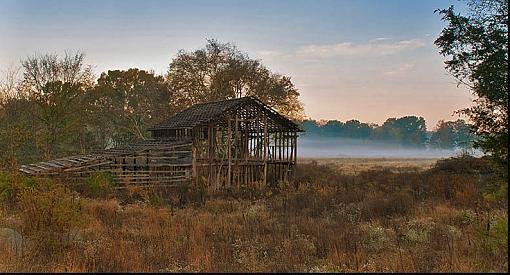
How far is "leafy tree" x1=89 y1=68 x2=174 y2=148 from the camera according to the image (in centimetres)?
4569

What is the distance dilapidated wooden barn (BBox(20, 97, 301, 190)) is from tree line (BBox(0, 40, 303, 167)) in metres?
6.18

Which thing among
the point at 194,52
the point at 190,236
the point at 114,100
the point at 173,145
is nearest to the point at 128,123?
the point at 114,100

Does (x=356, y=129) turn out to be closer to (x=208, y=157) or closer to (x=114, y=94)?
(x=114, y=94)

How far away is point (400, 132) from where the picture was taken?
465ft

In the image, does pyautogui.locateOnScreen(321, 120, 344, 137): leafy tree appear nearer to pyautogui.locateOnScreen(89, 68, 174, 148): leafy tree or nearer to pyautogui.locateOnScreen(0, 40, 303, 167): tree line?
pyautogui.locateOnScreen(0, 40, 303, 167): tree line

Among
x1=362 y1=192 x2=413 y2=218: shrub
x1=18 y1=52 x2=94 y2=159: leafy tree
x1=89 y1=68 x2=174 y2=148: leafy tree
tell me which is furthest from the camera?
x1=89 y1=68 x2=174 y2=148: leafy tree

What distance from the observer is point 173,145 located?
2839 centimetres

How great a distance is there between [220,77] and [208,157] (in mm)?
16302

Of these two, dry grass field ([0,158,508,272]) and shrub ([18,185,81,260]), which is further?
shrub ([18,185,81,260])

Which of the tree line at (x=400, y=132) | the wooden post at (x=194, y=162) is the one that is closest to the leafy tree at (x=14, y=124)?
the wooden post at (x=194, y=162)

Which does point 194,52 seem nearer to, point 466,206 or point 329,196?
point 329,196

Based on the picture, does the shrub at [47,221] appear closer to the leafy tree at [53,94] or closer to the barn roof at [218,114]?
the barn roof at [218,114]

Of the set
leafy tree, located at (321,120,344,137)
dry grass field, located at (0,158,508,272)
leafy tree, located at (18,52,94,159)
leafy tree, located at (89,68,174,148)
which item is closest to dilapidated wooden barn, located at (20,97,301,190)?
leafy tree, located at (18,52,94,159)

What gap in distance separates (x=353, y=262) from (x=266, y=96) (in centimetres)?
3594
